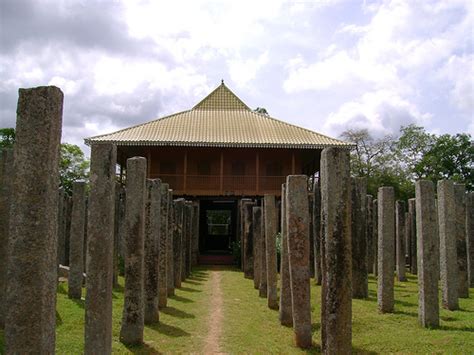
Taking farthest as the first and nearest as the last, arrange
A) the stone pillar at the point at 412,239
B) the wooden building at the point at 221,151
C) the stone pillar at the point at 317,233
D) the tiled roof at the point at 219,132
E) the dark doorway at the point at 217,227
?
the dark doorway at the point at 217,227 < the wooden building at the point at 221,151 < the tiled roof at the point at 219,132 < the stone pillar at the point at 412,239 < the stone pillar at the point at 317,233

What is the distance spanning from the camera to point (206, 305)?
35.4 ft

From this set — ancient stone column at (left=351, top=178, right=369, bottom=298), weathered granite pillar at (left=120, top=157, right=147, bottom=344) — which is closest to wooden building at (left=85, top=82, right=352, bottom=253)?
ancient stone column at (left=351, top=178, right=369, bottom=298)

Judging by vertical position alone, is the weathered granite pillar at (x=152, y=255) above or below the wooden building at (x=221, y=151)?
below

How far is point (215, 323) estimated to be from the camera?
29.0 ft

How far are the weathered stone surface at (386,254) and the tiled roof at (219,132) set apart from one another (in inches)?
645

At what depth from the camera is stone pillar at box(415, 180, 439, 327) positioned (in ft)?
25.2

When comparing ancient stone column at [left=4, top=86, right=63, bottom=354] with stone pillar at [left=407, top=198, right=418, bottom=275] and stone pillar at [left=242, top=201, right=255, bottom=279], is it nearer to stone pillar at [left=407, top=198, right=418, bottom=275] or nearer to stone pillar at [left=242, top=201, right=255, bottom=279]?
stone pillar at [left=242, top=201, right=255, bottom=279]

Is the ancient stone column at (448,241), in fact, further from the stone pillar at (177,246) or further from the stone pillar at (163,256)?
the stone pillar at (177,246)

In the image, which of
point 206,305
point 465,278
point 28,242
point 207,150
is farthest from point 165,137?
point 28,242

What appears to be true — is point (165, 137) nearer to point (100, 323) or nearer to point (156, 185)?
point (156, 185)

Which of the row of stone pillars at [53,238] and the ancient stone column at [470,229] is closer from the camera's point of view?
the row of stone pillars at [53,238]

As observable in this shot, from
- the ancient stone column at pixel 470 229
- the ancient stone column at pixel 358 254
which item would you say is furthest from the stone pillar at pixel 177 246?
the ancient stone column at pixel 470 229

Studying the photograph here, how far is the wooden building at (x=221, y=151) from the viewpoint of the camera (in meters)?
25.4

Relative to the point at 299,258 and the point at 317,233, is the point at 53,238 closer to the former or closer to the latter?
the point at 299,258
